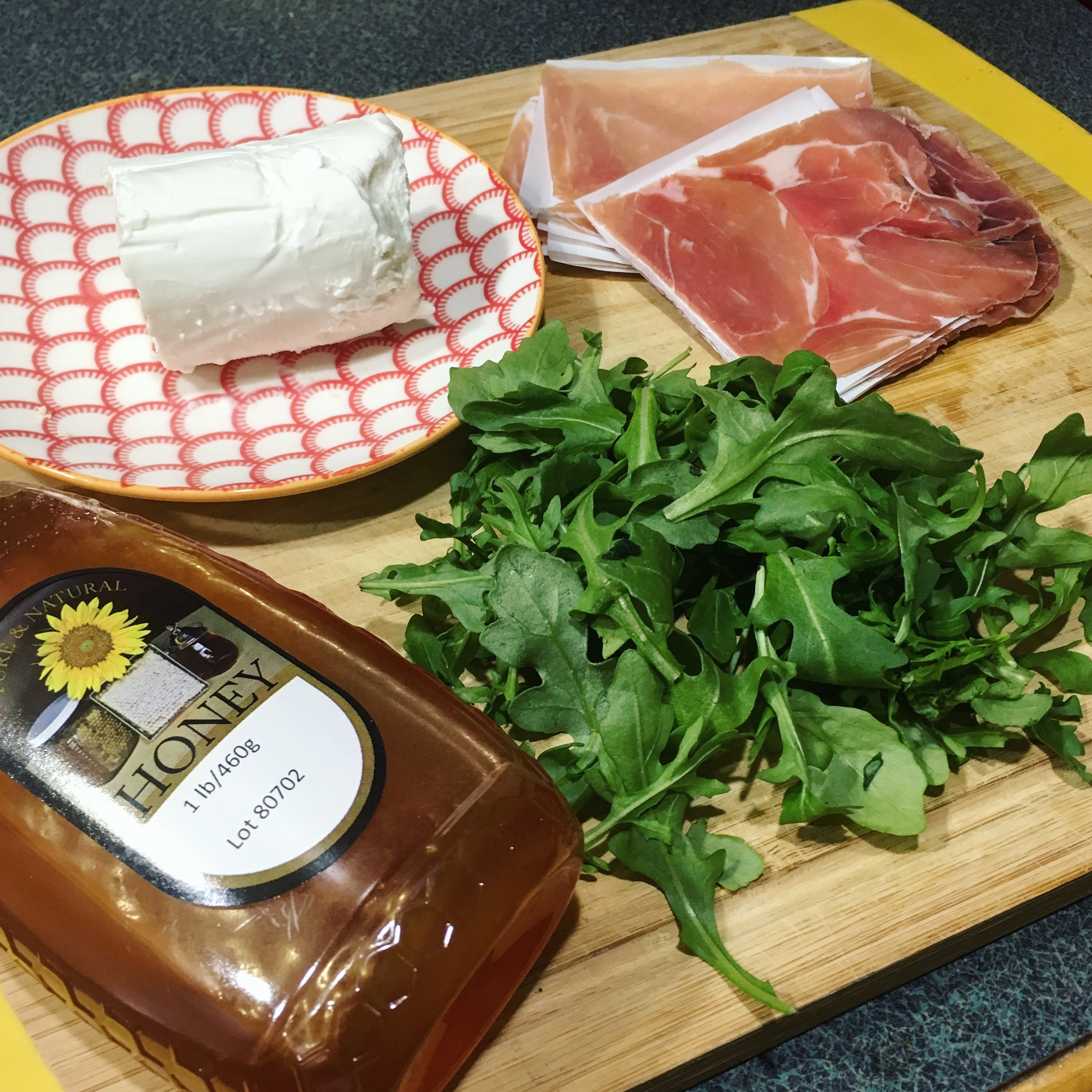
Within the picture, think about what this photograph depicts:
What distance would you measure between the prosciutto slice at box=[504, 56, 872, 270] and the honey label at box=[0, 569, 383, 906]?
2.14 feet

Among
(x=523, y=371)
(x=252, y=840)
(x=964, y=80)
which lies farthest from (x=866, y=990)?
(x=964, y=80)

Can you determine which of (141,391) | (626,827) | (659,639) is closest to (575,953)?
(626,827)

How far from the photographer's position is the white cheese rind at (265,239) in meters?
0.89

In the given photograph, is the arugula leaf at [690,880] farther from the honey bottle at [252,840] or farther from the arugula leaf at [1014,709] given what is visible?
the arugula leaf at [1014,709]

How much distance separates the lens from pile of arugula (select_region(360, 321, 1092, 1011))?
27.0 inches

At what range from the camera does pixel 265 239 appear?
90 cm

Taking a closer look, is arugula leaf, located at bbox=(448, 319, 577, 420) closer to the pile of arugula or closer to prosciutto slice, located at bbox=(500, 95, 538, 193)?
the pile of arugula

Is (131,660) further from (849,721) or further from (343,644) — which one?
(849,721)

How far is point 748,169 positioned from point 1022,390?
1.23 ft

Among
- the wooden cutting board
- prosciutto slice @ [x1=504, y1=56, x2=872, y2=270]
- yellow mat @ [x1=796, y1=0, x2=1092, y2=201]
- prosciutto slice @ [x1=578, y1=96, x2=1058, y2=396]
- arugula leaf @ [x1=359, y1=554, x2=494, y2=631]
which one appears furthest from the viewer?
yellow mat @ [x1=796, y1=0, x2=1092, y2=201]

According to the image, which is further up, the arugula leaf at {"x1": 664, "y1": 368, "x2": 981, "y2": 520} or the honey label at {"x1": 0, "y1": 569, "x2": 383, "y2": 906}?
the arugula leaf at {"x1": 664, "y1": 368, "x2": 981, "y2": 520}

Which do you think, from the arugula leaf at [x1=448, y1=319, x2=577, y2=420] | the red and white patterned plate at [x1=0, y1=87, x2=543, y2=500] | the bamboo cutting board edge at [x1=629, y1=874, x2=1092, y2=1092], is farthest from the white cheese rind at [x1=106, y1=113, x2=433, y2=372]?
the bamboo cutting board edge at [x1=629, y1=874, x2=1092, y2=1092]

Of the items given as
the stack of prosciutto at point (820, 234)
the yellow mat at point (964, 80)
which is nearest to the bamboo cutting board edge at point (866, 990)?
the stack of prosciutto at point (820, 234)

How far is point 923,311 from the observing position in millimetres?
1037
